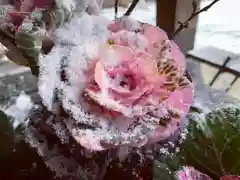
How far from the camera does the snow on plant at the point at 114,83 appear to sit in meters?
0.44

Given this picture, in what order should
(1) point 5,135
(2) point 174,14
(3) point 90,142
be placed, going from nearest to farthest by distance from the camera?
1. (3) point 90,142
2. (1) point 5,135
3. (2) point 174,14

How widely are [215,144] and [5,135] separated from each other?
21 cm

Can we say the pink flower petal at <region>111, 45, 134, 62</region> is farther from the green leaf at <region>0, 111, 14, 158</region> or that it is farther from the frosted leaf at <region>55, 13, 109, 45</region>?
the green leaf at <region>0, 111, 14, 158</region>

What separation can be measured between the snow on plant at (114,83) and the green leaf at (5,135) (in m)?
0.11

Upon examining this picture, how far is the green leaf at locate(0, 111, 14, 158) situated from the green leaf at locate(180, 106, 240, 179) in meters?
0.18

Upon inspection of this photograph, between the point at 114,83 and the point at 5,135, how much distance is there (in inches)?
5.8

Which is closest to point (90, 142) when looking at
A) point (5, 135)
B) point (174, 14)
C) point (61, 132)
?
point (61, 132)

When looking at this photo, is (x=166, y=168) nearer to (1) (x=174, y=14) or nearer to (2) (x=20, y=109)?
(2) (x=20, y=109)

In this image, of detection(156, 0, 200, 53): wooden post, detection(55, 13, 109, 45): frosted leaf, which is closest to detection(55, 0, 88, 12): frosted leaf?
detection(55, 13, 109, 45): frosted leaf

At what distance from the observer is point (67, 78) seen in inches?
18.0

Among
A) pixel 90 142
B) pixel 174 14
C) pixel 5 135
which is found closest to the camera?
pixel 90 142

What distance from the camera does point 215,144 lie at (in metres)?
0.46

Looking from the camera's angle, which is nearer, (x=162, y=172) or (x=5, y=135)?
(x=162, y=172)

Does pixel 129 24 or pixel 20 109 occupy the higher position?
pixel 129 24
